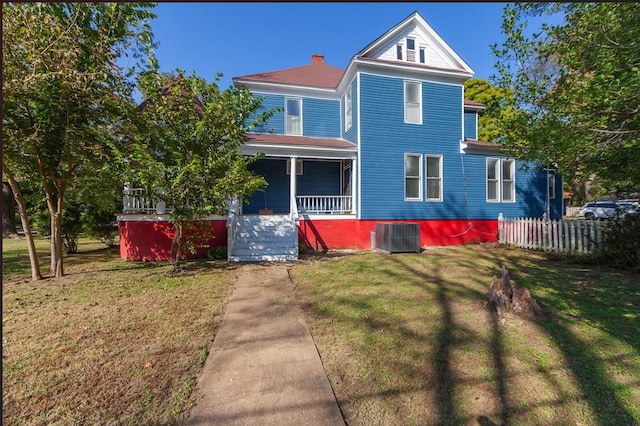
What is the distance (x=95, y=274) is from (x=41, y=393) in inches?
209

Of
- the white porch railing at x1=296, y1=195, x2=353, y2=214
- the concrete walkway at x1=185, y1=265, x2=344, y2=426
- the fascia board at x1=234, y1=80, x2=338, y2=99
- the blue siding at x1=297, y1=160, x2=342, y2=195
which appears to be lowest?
the concrete walkway at x1=185, y1=265, x2=344, y2=426

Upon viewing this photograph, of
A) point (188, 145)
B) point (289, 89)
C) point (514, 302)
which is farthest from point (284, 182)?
point (514, 302)

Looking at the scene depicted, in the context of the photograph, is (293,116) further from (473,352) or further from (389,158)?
(473,352)

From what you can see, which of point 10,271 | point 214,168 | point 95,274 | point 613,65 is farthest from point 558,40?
point 10,271

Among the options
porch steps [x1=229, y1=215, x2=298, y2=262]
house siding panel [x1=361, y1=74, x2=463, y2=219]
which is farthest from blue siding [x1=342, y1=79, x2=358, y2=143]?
porch steps [x1=229, y1=215, x2=298, y2=262]

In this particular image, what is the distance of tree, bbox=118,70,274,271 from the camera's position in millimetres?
6648

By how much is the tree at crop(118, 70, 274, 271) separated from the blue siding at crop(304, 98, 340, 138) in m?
6.58

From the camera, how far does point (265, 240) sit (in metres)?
9.59

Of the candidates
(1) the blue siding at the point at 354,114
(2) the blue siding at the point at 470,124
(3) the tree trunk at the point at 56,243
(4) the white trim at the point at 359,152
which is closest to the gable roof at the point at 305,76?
(1) the blue siding at the point at 354,114

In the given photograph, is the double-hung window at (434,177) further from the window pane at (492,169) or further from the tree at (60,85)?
the tree at (60,85)

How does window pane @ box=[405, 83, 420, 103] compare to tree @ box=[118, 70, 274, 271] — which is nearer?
tree @ box=[118, 70, 274, 271]

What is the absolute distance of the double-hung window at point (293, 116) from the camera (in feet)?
44.5

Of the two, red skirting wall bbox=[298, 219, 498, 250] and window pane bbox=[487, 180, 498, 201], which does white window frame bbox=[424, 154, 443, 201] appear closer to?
red skirting wall bbox=[298, 219, 498, 250]

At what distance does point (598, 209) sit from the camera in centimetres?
2761
